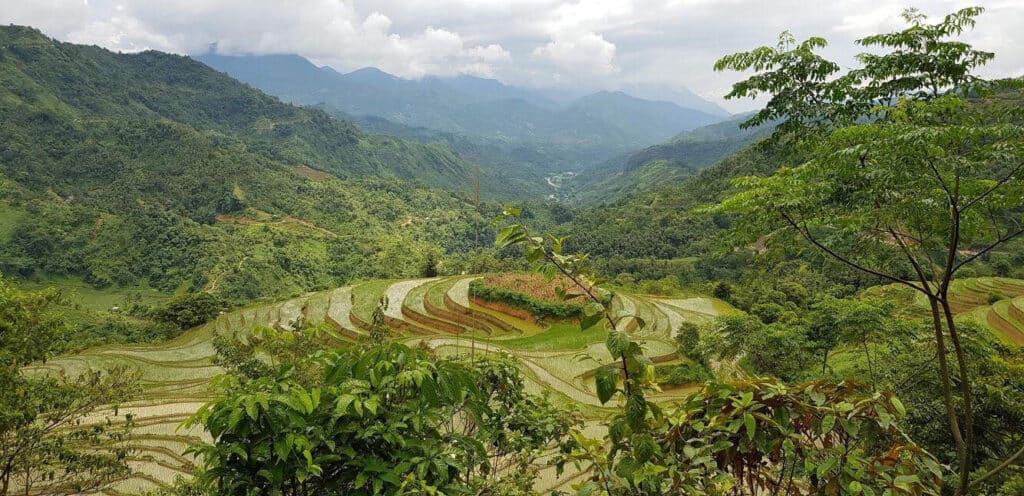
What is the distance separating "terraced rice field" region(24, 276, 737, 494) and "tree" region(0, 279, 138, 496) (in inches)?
120

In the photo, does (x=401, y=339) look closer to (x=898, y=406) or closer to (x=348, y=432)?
(x=348, y=432)

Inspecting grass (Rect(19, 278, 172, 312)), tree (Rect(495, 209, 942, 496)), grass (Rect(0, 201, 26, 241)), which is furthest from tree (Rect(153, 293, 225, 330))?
grass (Rect(0, 201, 26, 241))

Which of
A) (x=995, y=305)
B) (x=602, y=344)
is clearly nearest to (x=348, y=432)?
(x=602, y=344)

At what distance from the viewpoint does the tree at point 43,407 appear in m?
5.46

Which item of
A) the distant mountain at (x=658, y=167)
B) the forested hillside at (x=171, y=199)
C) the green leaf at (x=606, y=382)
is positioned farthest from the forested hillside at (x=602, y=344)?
the distant mountain at (x=658, y=167)

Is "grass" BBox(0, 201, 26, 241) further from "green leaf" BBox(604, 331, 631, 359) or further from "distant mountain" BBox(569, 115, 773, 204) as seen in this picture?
"distant mountain" BBox(569, 115, 773, 204)

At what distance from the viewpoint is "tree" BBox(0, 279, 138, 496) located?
215 inches

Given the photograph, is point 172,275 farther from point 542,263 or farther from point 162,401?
point 542,263

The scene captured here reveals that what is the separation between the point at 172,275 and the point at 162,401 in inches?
1621

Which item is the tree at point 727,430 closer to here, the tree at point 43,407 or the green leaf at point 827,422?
the green leaf at point 827,422

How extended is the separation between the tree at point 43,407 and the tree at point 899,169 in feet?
24.7

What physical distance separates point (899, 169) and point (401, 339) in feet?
45.7

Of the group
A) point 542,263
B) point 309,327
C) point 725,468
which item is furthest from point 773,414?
point 309,327

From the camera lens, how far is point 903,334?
9758 millimetres
